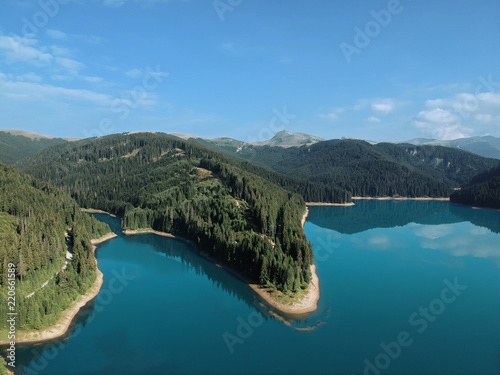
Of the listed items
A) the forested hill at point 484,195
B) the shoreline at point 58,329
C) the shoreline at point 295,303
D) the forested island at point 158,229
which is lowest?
the shoreline at point 58,329

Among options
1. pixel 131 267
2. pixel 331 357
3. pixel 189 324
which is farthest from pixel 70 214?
pixel 331 357

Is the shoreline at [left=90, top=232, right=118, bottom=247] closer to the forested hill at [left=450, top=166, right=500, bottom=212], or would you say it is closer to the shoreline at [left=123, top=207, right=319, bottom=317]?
the shoreline at [left=123, top=207, right=319, bottom=317]

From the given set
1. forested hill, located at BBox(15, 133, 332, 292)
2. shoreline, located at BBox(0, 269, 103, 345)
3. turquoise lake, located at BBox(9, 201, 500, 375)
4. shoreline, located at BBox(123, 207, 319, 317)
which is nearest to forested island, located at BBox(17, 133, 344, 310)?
forested hill, located at BBox(15, 133, 332, 292)

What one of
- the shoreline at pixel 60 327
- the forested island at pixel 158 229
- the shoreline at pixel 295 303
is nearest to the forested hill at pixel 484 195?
the forested island at pixel 158 229

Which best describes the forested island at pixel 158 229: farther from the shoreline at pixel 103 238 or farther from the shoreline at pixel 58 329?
the shoreline at pixel 103 238

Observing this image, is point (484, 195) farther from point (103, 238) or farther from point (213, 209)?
point (103, 238)

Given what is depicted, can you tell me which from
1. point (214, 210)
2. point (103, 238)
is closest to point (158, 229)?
point (103, 238)

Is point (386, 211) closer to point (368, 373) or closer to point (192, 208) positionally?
point (192, 208)
